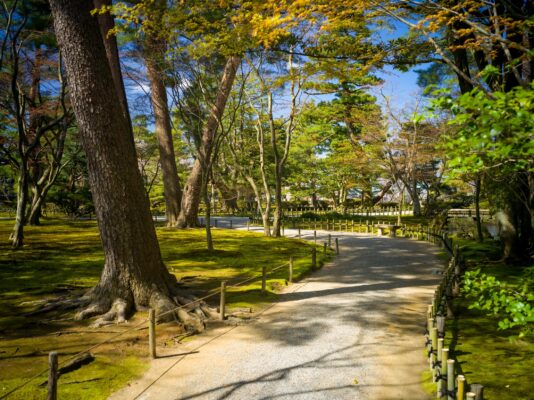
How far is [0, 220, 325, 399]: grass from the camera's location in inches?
219

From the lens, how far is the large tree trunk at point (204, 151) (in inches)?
740

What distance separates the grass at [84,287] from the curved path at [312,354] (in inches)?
23.9

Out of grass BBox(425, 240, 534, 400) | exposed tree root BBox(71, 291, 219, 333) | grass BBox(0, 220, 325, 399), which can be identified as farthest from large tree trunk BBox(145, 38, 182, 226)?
grass BBox(425, 240, 534, 400)

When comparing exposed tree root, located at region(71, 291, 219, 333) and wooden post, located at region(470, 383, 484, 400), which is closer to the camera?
wooden post, located at region(470, 383, 484, 400)

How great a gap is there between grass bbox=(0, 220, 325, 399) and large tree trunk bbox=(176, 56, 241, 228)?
2547 millimetres

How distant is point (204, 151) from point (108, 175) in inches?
495

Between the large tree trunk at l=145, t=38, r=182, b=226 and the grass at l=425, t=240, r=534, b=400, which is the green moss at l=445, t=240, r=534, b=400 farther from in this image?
the large tree trunk at l=145, t=38, r=182, b=226

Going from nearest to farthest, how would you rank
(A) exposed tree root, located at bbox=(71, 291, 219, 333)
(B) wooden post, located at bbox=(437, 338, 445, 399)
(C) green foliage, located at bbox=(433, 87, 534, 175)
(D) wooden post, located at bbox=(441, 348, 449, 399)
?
(C) green foliage, located at bbox=(433, 87, 534, 175) < (D) wooden post, located at bbox=(441, 348, 449, 399) < (B) wooden post, located at bbox=(437, 338, 445, 399) < (A) exposed tree root, located at bbox=(71, 291, 219, 333)

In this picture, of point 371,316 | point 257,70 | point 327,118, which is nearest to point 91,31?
point 371,316

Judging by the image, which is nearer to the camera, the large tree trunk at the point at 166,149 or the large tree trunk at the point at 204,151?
the large tree trunk at the point at 204,151

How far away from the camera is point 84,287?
988cm

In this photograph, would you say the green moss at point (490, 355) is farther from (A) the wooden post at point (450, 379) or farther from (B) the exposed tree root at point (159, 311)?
(B) the exposed tree root at point (159, 311)

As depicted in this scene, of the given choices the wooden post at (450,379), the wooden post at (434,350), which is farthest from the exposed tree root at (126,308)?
the wooden post at (450,379)

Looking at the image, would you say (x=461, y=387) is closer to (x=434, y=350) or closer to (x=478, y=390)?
(x=478, y=390)
